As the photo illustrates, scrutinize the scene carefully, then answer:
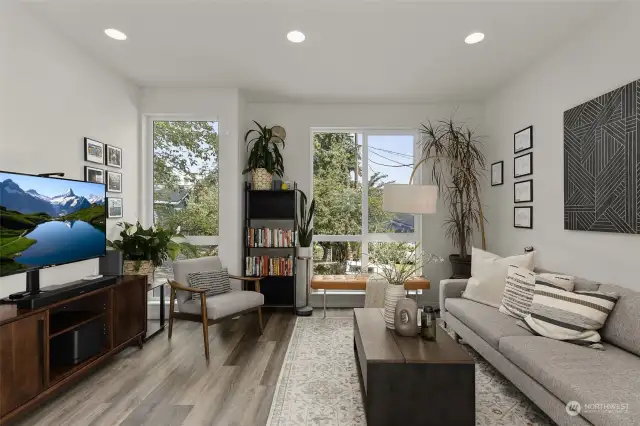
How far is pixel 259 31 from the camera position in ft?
10.1

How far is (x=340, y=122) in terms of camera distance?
4.96 metres

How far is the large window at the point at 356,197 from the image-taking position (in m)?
5.04

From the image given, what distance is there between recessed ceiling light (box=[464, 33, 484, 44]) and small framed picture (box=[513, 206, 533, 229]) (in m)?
1.71

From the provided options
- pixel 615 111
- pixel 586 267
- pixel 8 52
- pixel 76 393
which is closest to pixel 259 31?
pixel 8 52

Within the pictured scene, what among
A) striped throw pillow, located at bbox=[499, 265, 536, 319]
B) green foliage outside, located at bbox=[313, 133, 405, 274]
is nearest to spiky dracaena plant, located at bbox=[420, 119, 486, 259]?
green foliage outside, located at bbox=[313, 133, 405, 274]

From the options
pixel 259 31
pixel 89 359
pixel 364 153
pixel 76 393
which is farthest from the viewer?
pixel 364 153

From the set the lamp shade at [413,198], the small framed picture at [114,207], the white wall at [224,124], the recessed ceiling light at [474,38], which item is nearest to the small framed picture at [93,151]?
the small framed picture at [114,207]

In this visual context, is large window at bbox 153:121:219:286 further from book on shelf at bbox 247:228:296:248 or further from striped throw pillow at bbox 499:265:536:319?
striped throw pillow at bbox 499:265:536:319

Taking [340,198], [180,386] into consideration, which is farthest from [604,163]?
[180,386]

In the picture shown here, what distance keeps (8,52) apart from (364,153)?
3.74 m

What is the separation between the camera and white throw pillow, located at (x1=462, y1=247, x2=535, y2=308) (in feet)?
10.9

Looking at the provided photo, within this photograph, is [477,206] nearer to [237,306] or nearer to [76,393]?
[237,306]

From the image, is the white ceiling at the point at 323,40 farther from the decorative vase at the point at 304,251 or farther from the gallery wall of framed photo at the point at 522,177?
the decorative vase at the point at 304,251

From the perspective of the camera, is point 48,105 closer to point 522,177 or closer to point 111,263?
point 111,263
